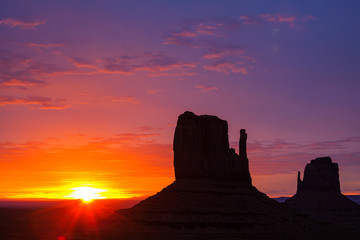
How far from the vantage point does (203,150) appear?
130000 millimetres

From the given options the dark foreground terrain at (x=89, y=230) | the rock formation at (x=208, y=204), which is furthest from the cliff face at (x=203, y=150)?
the dark foreground terrain at (x=89, y=230)

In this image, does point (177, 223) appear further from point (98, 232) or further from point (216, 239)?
point (98, 232)

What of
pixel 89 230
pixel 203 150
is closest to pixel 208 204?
pixel 203 150

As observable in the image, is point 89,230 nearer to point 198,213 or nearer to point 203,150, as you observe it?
point 198,213

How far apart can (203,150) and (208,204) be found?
17.2 metres

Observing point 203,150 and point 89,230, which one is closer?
point 89,230

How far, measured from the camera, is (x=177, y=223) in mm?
110438

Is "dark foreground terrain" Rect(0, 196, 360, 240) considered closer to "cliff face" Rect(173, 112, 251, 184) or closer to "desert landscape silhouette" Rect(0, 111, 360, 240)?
"desert landscape silhouette" Rect(0, 111, 360, 240)

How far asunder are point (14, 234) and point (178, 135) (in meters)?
43.1

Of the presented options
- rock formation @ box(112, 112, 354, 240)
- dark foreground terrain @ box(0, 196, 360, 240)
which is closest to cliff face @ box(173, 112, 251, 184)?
rock formation @ box(112, 112, 354, 240)

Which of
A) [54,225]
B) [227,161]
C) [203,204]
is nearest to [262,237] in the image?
[203,204]

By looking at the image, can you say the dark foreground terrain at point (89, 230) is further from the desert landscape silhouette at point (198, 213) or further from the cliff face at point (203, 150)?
the cliff face at point (203, 150)

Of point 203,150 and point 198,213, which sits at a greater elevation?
point 203,150

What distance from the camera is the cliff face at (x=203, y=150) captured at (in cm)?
12538
